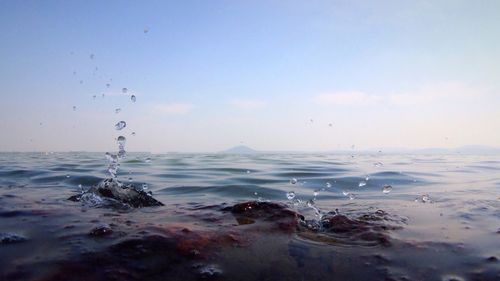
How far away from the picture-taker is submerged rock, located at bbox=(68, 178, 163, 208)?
695cm

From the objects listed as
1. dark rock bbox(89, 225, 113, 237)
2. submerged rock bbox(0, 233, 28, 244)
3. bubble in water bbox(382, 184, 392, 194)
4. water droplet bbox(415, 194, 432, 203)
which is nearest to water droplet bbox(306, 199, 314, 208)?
water droplet bbox(415, 194, 432, 203)

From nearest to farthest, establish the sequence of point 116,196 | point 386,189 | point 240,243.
Result: 1. point 240,243
2. point 116,196
3. point 386,189

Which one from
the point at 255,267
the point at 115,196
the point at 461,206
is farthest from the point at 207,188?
the point at 255,267

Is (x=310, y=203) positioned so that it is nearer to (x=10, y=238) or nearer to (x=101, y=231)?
(x=101, y=231)

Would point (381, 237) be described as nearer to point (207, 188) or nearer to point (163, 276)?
point (163, 276)

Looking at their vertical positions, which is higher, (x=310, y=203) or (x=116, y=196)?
(x=116, y=196)

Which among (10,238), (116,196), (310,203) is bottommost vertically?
(310,203)

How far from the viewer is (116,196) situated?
720 centimetres

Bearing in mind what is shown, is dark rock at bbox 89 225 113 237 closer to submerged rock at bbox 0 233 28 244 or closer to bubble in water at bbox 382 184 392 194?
submerged rock at bbox 0 233 28 244

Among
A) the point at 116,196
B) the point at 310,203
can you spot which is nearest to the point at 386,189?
the point at 310,203

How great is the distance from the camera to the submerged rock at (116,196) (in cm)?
695

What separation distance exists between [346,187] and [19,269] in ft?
30.8

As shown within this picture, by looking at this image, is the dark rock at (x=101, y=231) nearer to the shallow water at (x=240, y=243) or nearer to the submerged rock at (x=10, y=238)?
the shallow water at (x=240, y=243)

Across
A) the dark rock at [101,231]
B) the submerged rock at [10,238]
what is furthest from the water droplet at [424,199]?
the submerged rock at [10,238]
